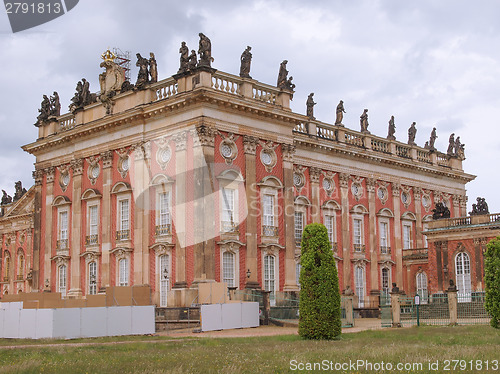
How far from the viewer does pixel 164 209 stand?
131 feet

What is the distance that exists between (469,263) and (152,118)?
23297 millimetres

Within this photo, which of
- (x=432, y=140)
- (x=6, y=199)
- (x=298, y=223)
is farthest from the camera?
(x=6, y=199)

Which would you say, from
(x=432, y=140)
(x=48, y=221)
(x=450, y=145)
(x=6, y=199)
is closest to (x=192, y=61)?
(x=48, y=221)

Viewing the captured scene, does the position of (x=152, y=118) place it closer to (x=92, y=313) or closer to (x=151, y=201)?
(x=151, y=201)

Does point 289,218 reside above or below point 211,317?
above

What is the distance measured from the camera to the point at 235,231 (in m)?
39.0

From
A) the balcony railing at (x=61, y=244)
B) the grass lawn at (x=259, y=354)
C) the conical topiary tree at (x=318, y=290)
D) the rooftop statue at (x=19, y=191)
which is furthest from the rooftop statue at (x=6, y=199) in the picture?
the conical topiary tree at (x=318, y=290)

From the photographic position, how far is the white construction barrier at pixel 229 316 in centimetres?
3269

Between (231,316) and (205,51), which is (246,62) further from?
(231,316)

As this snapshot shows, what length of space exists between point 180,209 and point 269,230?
5701 mm

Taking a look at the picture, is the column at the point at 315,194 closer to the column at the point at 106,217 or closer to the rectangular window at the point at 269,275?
the rectangular window at the point at 269,275

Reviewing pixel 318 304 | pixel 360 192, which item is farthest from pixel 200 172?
pixel 360 192

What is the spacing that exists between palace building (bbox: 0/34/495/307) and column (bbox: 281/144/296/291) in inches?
3.4

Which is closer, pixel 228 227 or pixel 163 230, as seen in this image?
pixel 228 227
